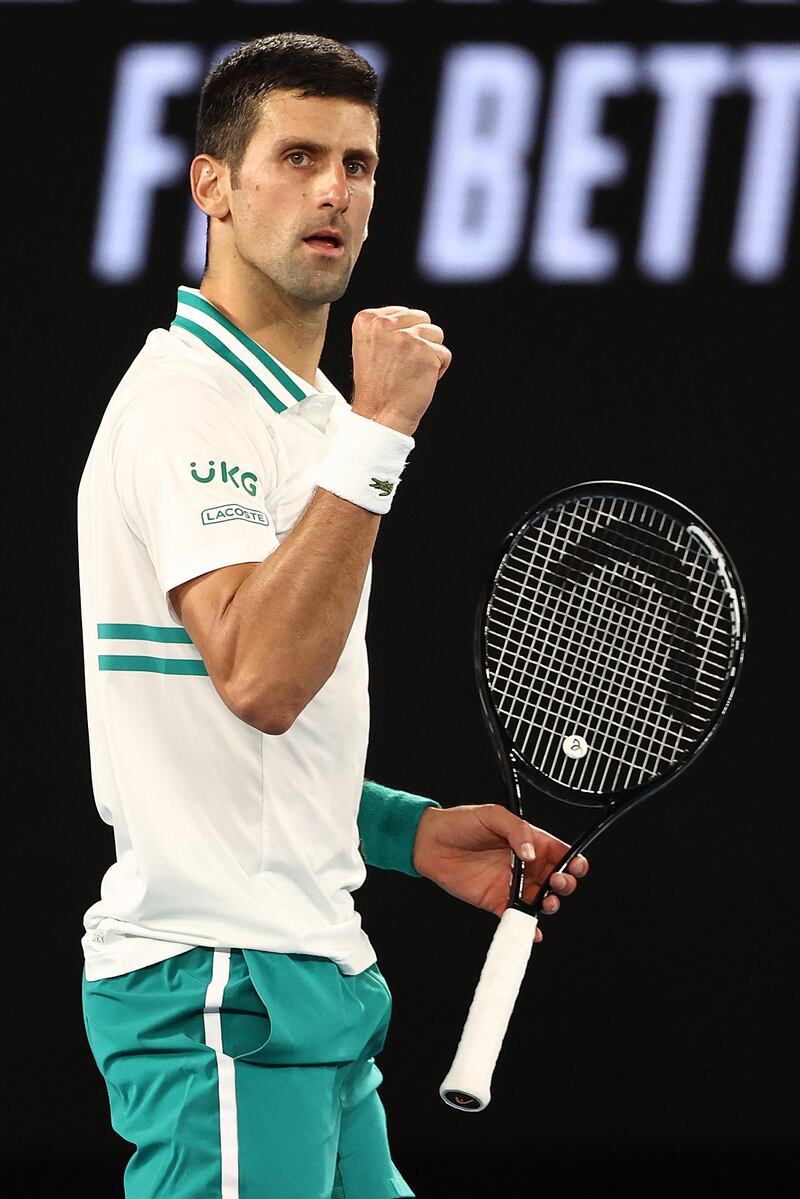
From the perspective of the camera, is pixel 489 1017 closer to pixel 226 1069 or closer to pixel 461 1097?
pixel 461 1097

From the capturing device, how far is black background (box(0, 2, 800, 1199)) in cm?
385

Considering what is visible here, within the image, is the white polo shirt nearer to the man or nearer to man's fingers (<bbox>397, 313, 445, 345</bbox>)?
the man

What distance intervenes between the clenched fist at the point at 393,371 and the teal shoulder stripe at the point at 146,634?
0.30 meters

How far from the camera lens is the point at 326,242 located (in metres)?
1.99

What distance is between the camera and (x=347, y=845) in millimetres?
1933

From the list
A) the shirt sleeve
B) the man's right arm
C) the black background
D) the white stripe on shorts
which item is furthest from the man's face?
the black background

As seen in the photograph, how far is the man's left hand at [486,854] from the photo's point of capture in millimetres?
2127

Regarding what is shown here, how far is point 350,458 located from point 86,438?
2307 mm

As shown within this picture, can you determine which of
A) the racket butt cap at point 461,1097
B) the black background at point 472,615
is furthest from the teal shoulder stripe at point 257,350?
the black background at point 472,615

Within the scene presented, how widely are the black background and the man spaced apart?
1954 mm

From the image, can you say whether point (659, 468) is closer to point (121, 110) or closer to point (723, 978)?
point (723, 978)

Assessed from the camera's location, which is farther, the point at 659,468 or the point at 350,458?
the point at 659,468

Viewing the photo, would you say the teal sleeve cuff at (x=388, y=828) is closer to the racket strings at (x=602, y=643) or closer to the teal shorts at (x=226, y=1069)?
the racket strings at (x=602, y=643)

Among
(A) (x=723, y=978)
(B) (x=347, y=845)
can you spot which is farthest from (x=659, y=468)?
(B) (x=347, y=845)
